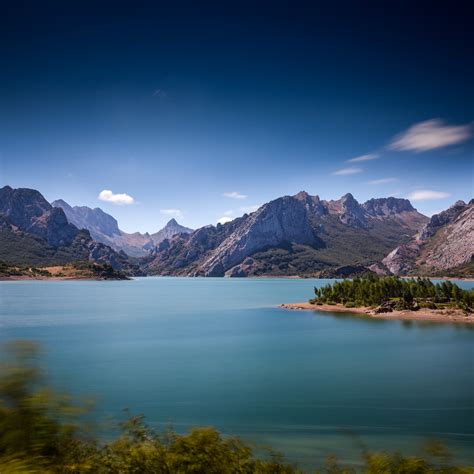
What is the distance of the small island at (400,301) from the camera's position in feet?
357

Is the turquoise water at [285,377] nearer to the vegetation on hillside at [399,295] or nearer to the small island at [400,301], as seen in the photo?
the small island at [400,301]

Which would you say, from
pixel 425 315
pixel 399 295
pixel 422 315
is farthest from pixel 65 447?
pixel 399 295

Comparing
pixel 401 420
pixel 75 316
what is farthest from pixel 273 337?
pixel 75 316

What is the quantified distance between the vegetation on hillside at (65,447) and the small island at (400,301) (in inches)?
4155

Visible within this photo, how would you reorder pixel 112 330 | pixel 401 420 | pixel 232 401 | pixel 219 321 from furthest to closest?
pixel 219 321, pixel 112 330, pixel 232 401, pixel 401 420

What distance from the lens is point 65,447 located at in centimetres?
1239

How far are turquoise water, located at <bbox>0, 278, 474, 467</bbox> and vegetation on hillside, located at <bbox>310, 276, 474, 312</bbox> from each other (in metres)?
22.0

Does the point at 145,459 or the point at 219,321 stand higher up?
the point at 145,459

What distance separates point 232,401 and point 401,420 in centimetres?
1600

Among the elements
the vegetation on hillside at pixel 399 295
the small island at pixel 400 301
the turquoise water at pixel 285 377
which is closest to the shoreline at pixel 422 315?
the small island at pixel 400 301

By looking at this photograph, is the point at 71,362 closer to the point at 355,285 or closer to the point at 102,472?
the point at 102,472

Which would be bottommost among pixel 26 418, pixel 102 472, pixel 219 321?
pixel 219 321

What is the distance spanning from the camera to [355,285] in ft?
471

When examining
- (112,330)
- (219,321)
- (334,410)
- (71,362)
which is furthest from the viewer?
(219,321)
